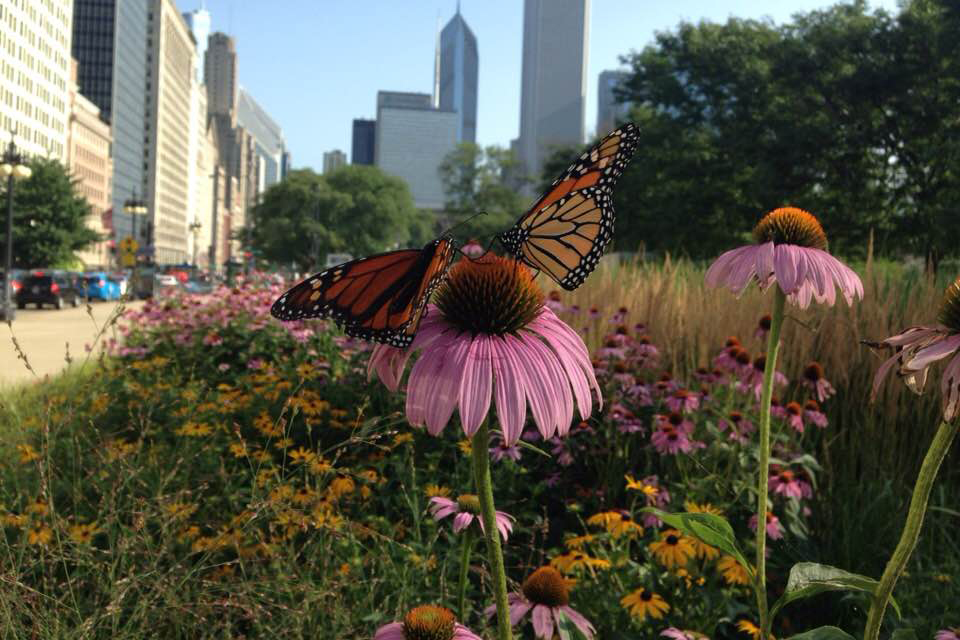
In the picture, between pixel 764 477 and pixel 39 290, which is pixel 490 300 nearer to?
Result: pixel 764 477

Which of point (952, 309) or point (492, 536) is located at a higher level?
point (952, 309)

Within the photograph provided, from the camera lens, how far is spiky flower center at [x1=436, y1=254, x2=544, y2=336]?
49.9 inches

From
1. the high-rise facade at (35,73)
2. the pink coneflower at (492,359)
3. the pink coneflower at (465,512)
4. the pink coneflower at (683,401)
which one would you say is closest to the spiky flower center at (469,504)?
the pink coneflower at (465,512)

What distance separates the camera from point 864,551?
3.35 meters

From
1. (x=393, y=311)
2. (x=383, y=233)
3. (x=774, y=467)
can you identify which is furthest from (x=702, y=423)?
(x=383, y=233)

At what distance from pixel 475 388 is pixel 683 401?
9.12ft

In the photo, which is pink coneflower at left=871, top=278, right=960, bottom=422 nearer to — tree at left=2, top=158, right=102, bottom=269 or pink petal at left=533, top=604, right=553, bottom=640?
pink petal at left=533, top=604, right=553, bottom=640

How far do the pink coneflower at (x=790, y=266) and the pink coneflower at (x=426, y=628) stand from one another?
95 centimetres

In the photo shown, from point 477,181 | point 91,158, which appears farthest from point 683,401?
point 91,158

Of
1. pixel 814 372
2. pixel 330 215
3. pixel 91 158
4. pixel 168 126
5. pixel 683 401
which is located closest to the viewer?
pixel 814 372

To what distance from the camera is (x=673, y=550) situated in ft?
8.30

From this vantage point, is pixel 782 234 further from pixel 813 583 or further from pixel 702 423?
pixel 702 423

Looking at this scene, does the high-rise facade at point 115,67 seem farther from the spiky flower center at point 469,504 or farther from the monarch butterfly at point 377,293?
the monarch butterfly at point 377,293

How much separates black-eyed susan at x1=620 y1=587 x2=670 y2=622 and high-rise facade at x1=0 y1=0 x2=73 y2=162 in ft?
213
